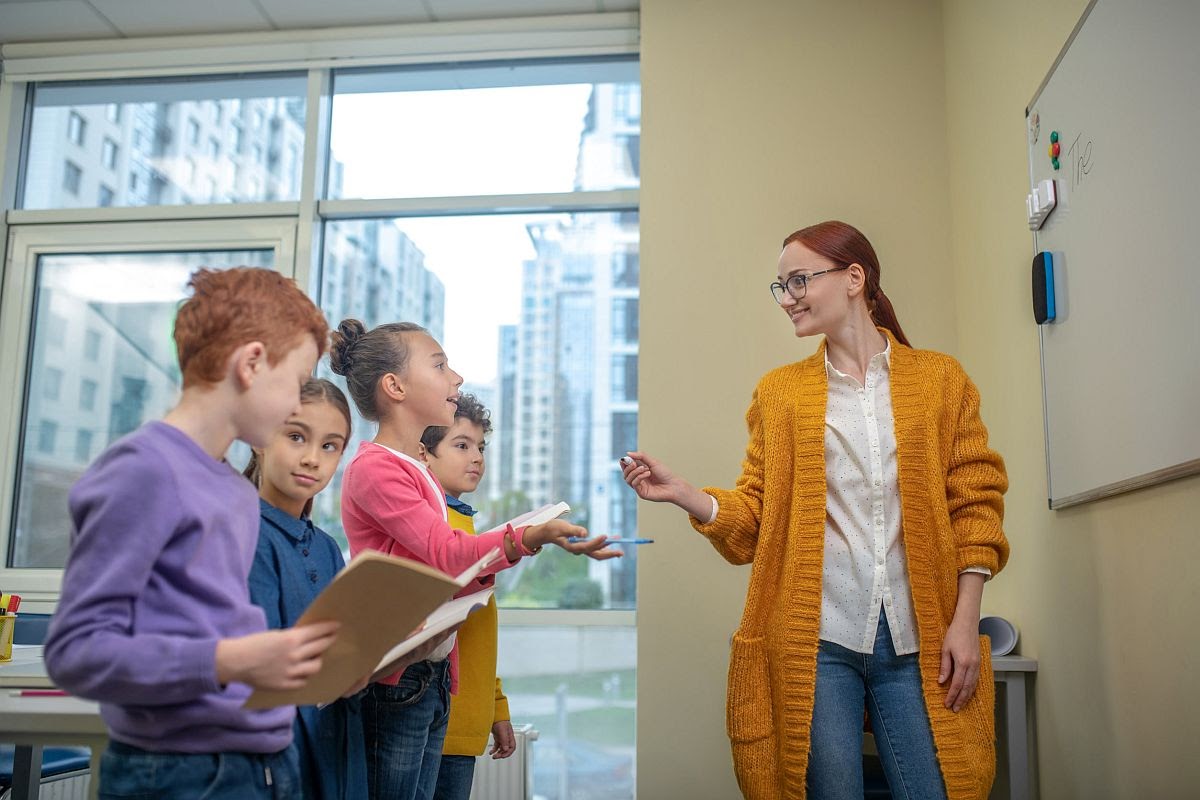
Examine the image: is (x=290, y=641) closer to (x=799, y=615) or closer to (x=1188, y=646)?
(x=799, y=615)

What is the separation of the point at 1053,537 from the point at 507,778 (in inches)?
68.0

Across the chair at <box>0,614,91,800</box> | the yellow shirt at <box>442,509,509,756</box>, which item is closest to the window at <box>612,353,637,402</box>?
the yellow shirt at <box>442,509,509,756</box>

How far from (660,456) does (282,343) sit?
2128 millimetres

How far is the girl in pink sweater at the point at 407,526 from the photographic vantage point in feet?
5.47

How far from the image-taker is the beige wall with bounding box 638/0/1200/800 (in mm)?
2635

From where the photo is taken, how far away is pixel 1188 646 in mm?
1677

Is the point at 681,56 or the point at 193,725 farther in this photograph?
the point at 681,56

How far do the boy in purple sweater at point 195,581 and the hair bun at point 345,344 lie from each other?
0.71 meters

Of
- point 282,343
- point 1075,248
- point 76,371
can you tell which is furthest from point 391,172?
point 282,343

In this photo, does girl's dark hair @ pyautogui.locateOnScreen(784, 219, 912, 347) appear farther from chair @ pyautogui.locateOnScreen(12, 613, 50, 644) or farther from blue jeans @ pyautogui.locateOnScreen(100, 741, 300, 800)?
chair @ pyautogui.locateOnScreen(12, 613, 50, 644)

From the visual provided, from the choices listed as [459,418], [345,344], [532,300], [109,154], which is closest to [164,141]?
[109,154]

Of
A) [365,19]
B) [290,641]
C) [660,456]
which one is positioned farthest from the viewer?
[365,19]

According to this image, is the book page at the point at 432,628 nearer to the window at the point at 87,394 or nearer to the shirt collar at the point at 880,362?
the shirt collar at the point at 880,362

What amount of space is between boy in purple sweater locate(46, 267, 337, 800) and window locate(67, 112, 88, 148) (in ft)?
11.1
